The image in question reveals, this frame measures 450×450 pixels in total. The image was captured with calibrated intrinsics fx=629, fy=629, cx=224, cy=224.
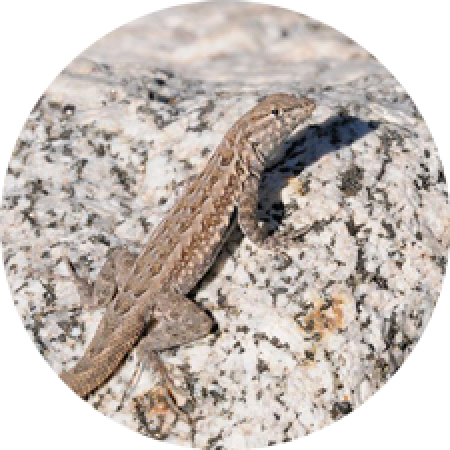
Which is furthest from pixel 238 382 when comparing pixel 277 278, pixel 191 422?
pixel 277 278

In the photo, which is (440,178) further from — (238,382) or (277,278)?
(238,382)

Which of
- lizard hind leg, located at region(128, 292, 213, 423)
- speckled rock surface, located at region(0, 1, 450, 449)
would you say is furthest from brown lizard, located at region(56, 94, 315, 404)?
speckled rock surface, located at region(0, 1, 450, 449)

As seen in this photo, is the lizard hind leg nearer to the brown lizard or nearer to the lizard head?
the brown lizard

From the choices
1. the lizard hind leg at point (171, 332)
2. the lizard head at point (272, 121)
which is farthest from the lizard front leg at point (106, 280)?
the lizard head at point (272, 121)

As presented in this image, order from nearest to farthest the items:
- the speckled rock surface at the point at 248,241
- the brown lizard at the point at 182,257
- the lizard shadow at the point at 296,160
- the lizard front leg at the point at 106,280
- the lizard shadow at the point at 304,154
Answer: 1. the speckled rock surface at the point at 248,241
2. the brown lizard at the point at 182,257
3. the lizard front leg at the point at 106,280
4. the lizard shadow at the point at 296,160
5. the lizard shadow at the point at 304,154

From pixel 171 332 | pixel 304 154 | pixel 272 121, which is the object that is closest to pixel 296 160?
pixel 304 154

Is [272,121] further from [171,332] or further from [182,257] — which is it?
[171,332]

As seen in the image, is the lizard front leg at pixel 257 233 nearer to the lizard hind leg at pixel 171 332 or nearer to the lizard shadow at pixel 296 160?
the lizard shadow at pixel 296 160
